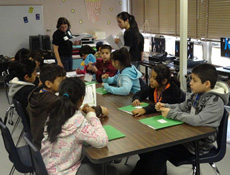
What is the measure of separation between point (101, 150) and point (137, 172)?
2.78 ft

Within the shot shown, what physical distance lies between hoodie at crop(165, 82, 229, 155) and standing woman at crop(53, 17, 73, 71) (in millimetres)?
3223

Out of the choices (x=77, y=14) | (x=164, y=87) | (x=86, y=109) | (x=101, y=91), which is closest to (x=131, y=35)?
(x=101, y=91)

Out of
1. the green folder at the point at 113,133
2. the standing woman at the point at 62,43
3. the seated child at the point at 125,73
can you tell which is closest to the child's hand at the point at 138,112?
the green folder at the point at 113,133

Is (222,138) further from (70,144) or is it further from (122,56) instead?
(122,56)

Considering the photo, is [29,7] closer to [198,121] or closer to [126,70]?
[126,70]

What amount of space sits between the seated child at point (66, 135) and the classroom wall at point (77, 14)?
570 cm

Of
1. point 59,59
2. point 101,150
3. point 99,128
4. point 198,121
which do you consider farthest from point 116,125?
point 59,59

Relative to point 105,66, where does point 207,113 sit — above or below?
below

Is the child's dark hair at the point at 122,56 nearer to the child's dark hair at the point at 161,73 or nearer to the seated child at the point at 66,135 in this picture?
the child's dark hair at the point at 161,73

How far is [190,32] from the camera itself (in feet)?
17.3

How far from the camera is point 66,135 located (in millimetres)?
1636

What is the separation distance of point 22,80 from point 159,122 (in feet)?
5.17

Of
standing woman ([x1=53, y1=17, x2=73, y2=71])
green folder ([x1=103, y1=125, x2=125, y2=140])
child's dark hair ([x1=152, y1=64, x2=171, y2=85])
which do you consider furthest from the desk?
standing woman ([x1=53, y1=17, x2=73, y2=71])

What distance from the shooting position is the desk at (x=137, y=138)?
1.57 meters
